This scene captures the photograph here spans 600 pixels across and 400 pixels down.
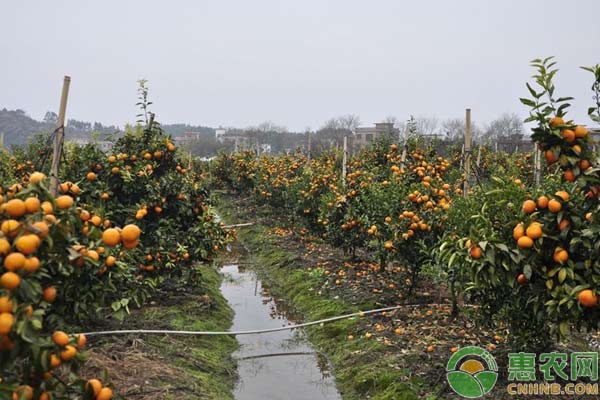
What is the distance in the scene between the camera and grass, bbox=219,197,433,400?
4.73 metres

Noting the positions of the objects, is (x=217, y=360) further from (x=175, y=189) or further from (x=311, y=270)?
(x=311, y=270)

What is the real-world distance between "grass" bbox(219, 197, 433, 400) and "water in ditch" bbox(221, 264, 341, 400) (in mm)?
164

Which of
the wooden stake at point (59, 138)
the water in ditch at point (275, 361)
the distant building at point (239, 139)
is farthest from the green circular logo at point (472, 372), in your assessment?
the distant building at point (239, 139)

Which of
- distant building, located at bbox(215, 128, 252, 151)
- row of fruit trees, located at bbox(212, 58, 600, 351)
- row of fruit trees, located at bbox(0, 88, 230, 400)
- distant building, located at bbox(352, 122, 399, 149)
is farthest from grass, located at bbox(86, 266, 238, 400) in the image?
distant building, located at bbox(215, 128, 252, 151)

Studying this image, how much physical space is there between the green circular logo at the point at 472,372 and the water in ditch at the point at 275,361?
1185mm

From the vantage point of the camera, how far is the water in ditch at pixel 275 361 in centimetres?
529

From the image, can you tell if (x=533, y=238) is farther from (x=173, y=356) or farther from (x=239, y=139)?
(x=239, y=139)

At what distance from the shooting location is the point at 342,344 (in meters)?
6.05

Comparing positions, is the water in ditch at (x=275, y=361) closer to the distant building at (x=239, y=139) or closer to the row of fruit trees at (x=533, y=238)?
the row of fruit trees at (x=533, y=238)

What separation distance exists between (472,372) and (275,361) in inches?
94.4

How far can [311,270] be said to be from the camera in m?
9.06

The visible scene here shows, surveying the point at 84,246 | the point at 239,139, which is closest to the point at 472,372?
the point at 84,246

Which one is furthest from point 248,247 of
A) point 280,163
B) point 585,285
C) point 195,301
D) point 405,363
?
point 585,285

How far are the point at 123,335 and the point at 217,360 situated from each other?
1025 millimetres
